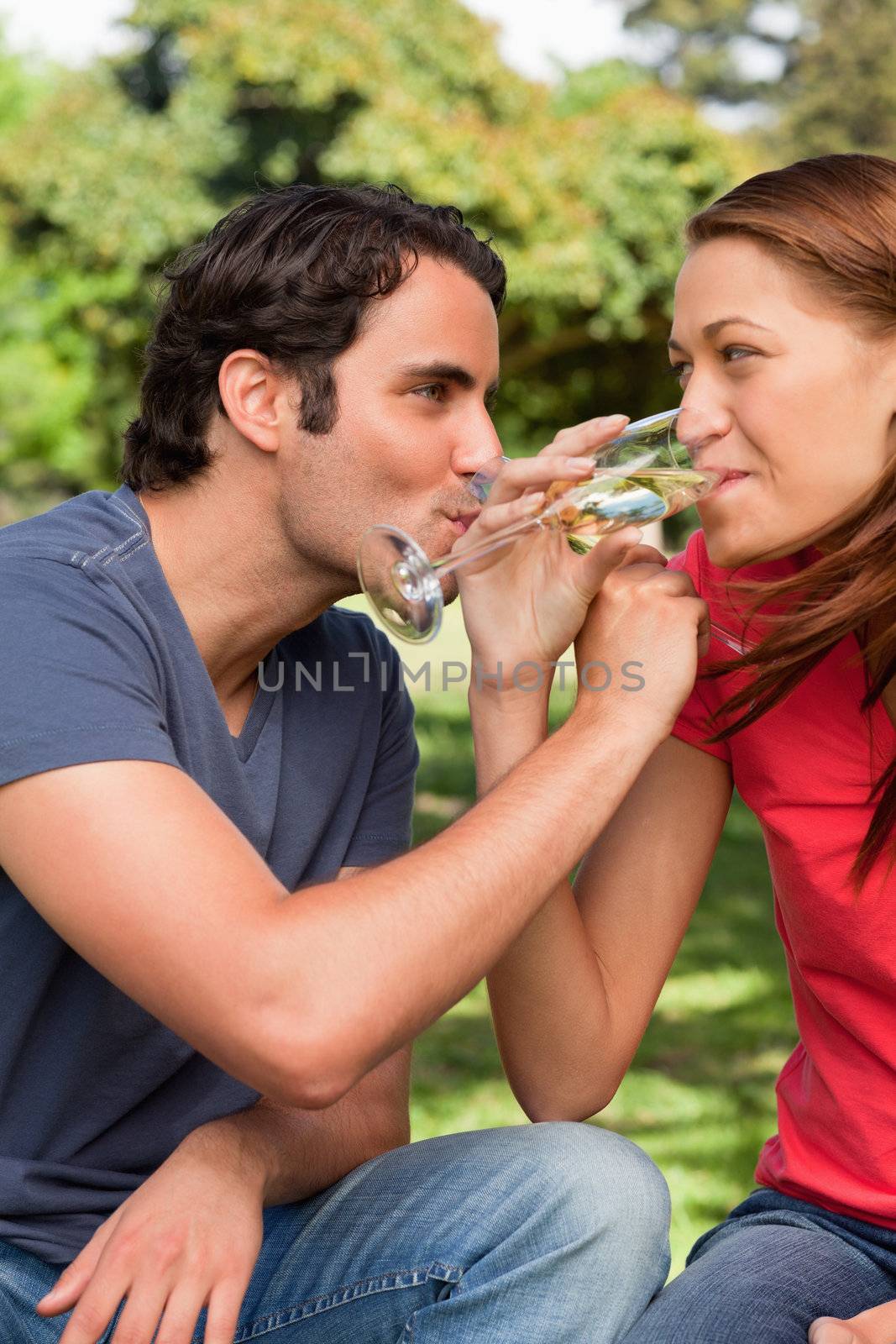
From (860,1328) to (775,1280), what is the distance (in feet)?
0.44

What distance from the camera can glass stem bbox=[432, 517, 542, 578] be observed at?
2.35 m

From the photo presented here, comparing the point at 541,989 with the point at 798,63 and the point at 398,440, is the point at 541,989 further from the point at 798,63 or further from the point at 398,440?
the point at 798,63

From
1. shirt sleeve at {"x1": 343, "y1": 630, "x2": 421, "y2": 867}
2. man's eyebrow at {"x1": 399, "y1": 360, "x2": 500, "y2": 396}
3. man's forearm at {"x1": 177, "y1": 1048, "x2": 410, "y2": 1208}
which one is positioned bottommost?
man's forearm at {"x1": 177, "y1": 1048, "x2": 410, "y2": 1208}

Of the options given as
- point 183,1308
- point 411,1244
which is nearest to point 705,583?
point 411,1244

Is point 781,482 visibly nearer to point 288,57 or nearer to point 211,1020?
point 211,1020

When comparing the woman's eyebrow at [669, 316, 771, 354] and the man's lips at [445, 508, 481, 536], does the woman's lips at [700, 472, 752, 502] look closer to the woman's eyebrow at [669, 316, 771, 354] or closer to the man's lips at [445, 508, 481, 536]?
the woman's eyebrow at [669, 316, 771, 354]

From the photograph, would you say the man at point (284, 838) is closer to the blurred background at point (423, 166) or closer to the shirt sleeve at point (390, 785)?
the shirt sleeve at point (390, 785)

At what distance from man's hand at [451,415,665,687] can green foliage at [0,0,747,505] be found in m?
16.9

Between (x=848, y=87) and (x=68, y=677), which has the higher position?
(x=848, y=87)

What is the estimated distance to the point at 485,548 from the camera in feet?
7.89

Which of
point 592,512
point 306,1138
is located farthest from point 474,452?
point 306,1138

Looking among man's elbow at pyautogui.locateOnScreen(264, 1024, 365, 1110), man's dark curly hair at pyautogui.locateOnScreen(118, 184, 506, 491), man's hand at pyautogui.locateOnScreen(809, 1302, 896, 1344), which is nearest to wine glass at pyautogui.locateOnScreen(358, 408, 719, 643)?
man's dark curly hair at pyautogui.locateOnScreen(118, 184, 506, 491)

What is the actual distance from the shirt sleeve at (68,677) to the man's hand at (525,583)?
0.55m

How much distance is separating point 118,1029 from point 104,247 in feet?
74.2
